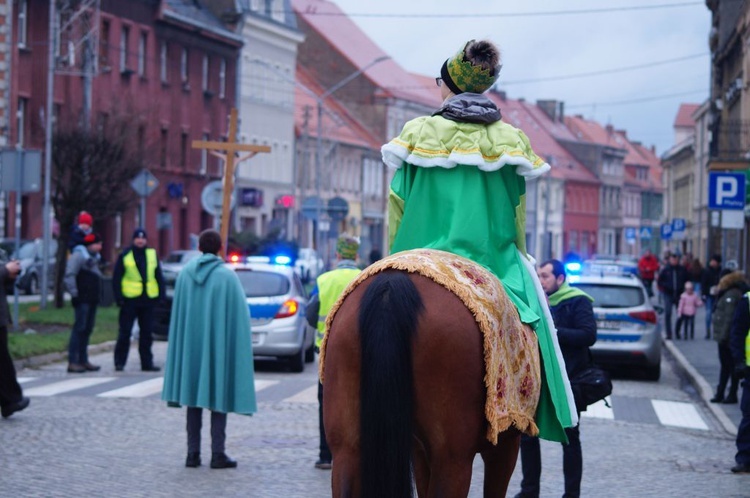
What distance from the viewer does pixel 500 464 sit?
6.84 meters

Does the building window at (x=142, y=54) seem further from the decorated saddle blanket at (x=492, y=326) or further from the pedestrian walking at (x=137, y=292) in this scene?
the decorated saddle blanket at (x=492, y=326)

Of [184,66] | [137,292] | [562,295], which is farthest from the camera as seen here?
[184,66]

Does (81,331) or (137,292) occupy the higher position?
(137,292)

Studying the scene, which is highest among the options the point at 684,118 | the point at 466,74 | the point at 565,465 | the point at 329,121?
the point at 684,118

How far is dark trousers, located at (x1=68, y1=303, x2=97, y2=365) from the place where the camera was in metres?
20.5

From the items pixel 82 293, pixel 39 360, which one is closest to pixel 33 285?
pixel 39 360

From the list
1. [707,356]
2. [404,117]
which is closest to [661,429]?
[707,356]

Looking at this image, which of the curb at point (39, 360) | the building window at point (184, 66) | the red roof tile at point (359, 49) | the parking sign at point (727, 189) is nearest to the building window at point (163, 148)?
the building window at point (184, 66)

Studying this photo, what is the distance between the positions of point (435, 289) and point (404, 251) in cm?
57

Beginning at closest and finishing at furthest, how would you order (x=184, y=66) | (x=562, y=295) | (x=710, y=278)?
1. (x=562, y=295)
2. (x=710, y=278)
3. (x=184, y=66)

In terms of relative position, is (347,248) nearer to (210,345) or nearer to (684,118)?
(210,345)

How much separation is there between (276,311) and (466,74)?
621 inches

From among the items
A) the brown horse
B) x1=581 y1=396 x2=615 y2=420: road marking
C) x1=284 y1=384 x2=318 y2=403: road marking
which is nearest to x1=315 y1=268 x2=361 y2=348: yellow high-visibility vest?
x1=581 y1=396 x2=615 y2=420: road marking

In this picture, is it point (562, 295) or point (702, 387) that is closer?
point (562, 295)
